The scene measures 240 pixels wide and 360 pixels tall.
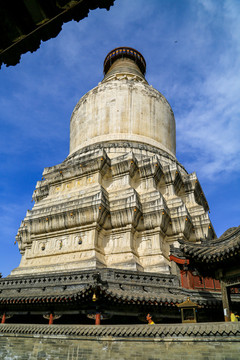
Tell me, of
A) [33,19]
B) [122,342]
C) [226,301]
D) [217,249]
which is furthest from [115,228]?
[33,19]

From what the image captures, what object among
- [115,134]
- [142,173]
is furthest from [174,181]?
[115,134]

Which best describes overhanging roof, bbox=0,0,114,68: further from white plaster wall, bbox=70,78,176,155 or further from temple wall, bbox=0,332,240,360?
white plaster wall, bbox=70,78,176,155

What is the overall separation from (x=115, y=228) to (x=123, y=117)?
1154cm

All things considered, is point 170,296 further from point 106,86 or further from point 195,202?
point 106,86

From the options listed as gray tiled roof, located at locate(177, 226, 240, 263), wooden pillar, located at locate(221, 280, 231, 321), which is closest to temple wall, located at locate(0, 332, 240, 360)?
wooden pillar, located at locate(221, 280, 231, 321)

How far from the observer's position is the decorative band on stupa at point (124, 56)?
35.7 meters

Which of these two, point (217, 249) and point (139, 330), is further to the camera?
point (217, 249)

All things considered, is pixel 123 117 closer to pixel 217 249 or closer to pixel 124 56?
pixel 124 56

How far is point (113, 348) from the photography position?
30.6 ft

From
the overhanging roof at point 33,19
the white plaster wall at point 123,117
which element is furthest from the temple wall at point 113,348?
the white plaster wall at point 123,117

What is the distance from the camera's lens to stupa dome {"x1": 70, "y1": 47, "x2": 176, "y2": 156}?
25453 millimetres

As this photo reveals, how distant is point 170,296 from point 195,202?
11180 mm

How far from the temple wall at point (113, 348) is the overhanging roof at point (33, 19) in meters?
8.79

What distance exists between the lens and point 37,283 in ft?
48.9
